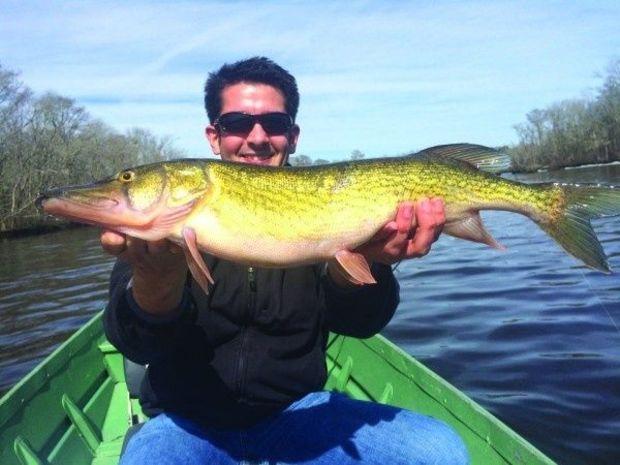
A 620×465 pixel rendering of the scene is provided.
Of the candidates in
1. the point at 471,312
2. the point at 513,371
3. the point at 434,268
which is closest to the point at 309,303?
the point at 513,371

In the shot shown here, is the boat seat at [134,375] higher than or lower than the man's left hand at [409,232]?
lower

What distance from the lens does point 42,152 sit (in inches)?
1774

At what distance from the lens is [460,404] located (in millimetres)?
3488

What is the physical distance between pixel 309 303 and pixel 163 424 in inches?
38.2

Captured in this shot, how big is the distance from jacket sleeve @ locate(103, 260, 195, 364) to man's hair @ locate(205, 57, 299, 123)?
A: 1399 millimetres

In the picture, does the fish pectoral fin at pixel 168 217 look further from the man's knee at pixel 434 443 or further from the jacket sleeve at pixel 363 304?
the man's knee at pixel 434 443

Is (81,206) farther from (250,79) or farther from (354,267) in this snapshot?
(250,79)

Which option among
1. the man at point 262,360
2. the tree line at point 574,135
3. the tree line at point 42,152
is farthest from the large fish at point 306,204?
the tree line at point 574,135

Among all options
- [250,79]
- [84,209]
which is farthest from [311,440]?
[250,79]

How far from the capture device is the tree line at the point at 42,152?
39.0 m

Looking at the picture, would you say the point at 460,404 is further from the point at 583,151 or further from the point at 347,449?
the point at 583,151

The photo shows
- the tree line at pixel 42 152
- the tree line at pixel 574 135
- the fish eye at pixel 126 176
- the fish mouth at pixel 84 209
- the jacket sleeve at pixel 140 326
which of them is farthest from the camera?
the tree line at pixel 574 135

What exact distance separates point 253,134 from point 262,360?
135 centimetres

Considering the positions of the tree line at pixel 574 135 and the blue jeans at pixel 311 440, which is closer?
the blue jeans at pixel 311 440
